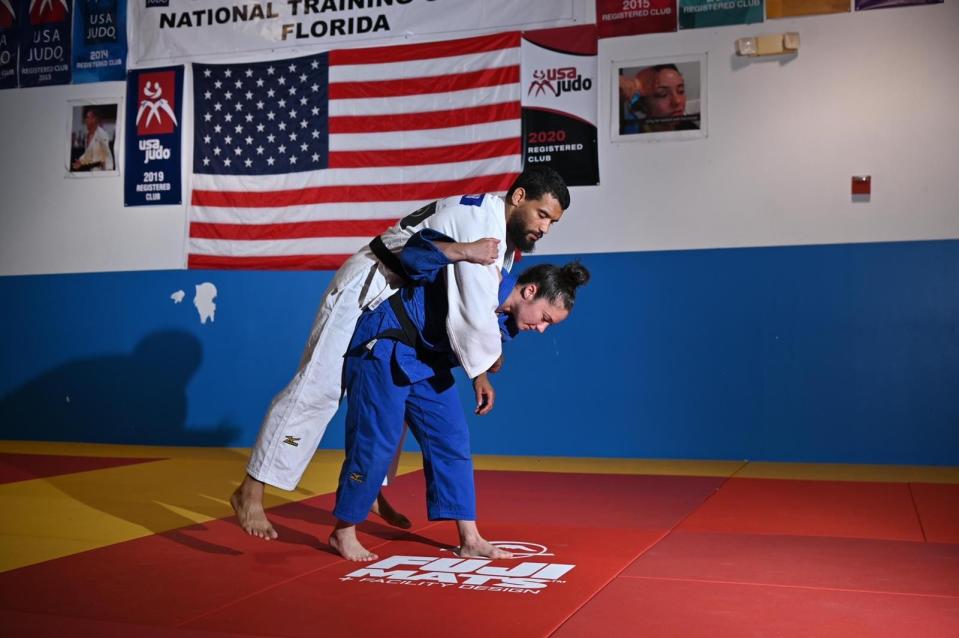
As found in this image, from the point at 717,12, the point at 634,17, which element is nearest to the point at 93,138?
the point at 634,17

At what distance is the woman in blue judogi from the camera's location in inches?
140

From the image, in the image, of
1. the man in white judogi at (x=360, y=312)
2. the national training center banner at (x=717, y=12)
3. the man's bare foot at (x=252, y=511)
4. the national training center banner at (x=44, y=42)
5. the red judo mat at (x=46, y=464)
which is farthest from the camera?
the national training center banner at (x=44, y=42)

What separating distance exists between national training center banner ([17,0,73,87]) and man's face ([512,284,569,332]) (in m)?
6.31

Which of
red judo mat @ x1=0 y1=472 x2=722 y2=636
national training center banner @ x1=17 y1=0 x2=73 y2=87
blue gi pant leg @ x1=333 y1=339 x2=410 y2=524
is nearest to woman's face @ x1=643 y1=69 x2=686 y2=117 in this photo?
red judo mat @ x1=0 y1=472 x2=722 y2=636

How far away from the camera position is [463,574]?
331cm

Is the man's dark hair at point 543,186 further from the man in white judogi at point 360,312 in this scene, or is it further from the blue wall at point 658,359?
the blue wall at point 658,359

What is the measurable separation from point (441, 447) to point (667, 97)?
4122 millimetres

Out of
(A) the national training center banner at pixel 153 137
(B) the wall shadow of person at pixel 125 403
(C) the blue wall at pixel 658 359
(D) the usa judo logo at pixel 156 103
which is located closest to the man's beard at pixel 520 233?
(C) the blue wall at pixel 658 359

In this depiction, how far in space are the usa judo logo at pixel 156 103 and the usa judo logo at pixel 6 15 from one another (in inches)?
57.4

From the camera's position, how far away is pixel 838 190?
659cm

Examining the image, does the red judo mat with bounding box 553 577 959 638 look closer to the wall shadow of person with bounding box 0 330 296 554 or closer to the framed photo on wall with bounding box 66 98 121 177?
the wall shadow of person with bounding box 0 330 296 554

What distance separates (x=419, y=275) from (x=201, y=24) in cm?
554

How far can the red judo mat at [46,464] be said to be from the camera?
6109 millimetres

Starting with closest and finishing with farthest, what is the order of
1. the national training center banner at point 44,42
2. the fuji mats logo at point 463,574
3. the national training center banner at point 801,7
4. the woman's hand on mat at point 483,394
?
1. the fuji mats logo at point 463,574
2. the woman's hand on mat at point 483,394
3. the national training center banner at point 801,7
4. the national training center banner at point 44,42
